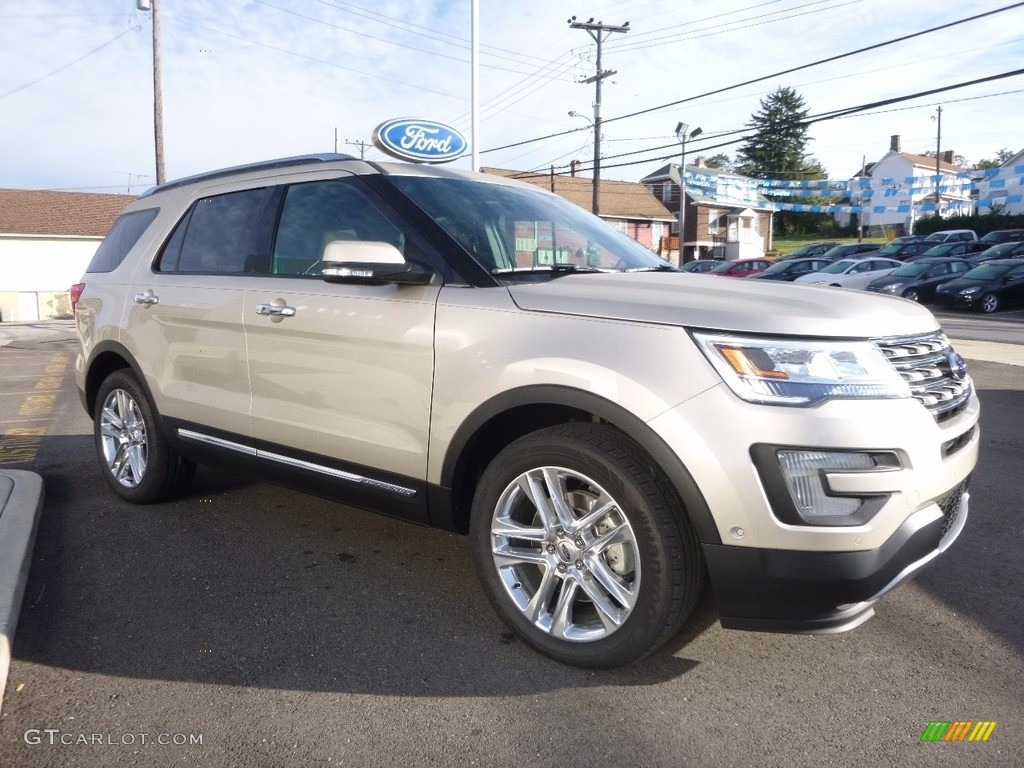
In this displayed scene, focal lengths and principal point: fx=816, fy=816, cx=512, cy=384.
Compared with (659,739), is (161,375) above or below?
above

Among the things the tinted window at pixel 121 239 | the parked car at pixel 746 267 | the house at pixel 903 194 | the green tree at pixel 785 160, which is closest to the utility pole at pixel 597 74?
the parked car at pixel 746 267

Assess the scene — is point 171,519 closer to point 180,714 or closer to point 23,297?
point 180,714

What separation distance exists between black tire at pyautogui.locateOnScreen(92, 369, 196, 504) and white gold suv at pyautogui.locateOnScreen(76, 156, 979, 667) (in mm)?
240

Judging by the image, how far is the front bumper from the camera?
95.3 inches

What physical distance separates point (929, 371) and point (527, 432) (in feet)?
4.66

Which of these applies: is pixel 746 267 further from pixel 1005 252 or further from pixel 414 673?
pixel 414 673

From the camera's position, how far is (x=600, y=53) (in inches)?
1316

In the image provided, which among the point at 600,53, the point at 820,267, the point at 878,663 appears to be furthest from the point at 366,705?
the point at 600,53

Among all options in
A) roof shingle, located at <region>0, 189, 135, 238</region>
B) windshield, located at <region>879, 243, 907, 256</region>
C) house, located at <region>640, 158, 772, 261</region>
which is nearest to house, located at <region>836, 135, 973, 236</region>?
windshield, located at <region>879, 243, 907, 256</region>

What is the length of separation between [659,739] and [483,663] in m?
0.73

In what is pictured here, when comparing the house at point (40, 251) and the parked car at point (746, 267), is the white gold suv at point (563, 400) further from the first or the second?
the house at point (40, 251)

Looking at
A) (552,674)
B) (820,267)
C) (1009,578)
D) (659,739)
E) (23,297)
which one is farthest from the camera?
(23,297)

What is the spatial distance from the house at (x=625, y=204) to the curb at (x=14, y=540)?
1783 inches

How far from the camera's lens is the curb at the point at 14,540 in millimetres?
3053
